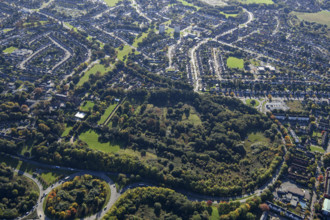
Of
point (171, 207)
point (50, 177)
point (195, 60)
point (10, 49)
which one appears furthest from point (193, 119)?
point (10, 49)

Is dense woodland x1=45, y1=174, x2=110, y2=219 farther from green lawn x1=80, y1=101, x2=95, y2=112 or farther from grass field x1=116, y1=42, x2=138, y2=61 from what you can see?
grass field x1=116, y1=42, x2=138, y2=61

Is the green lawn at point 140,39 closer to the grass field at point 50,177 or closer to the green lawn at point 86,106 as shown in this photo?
the green lawn at point 86,106

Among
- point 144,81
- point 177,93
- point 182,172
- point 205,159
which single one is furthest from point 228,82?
point 182,172

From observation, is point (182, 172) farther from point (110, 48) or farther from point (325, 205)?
point (110, 48)

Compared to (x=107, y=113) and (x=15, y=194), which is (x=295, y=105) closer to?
(x=107, y=113)

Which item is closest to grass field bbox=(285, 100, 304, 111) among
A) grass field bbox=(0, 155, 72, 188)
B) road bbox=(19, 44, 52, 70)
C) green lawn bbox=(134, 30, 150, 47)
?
green lawn bbox=(134, 30, 150, 47)

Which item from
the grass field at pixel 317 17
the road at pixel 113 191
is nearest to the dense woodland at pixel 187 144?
the road at pixel 113 191
